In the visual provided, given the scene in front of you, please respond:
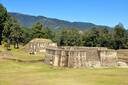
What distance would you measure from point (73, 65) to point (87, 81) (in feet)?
51.9

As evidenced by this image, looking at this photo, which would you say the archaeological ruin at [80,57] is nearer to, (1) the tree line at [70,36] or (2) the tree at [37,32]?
(1) the tree line at [70,36]

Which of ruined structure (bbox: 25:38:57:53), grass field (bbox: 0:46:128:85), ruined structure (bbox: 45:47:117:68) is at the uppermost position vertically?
ruined structure (bbox: 25:38:57:53)

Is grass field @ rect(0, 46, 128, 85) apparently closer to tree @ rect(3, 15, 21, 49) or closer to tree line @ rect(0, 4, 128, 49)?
tree @ rect(3, 15, 21, 49)

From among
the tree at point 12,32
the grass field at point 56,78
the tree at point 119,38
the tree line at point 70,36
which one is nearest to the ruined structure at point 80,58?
the grass field at point 56,78

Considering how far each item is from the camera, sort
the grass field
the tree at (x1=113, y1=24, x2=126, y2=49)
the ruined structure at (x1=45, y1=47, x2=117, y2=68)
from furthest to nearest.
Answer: the tree at (x1=113, y1=24, x2=126, y2=49), the ruined structure at (x1=45, y1=47, x2=117, y2=68), the grass field

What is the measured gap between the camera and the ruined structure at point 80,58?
5659cm

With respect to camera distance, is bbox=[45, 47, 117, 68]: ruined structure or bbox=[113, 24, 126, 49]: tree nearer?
bbox=[45, 47, 117, 68]: ruined structure

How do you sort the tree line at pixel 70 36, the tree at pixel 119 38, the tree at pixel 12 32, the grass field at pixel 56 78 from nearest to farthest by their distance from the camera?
the grass field at pixel 56 78
the tree at pixel 12 32
the tree line at pixel 70 36
the tree at pixel 119 38

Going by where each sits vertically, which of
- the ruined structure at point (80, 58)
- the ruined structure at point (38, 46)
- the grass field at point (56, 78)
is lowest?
the grass field at point (56, 78)

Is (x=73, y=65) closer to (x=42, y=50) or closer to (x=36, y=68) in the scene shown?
Result: (x=36, y=68)

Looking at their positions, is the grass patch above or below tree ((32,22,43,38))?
below

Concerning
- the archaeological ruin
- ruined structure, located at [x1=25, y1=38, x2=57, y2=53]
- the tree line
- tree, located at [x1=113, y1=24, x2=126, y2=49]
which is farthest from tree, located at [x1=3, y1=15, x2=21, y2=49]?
the archaeological ruin

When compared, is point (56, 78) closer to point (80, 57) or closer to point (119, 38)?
point (80, 57)

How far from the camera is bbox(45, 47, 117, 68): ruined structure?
56594 millimetres
